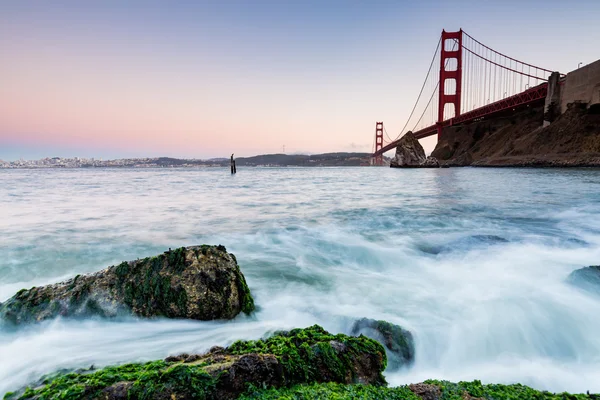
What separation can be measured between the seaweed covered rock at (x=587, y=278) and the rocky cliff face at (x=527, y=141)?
32.5 meters

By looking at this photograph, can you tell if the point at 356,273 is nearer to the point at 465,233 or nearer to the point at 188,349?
the point at 188,349

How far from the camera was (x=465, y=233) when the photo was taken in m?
5.86

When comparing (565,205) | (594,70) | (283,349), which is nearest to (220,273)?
(283,349)

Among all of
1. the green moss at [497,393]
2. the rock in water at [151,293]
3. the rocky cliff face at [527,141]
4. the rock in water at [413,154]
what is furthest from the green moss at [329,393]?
the rock in water at [413,154]

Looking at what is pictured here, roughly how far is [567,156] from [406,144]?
66.9ft

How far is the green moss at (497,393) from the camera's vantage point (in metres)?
1.41

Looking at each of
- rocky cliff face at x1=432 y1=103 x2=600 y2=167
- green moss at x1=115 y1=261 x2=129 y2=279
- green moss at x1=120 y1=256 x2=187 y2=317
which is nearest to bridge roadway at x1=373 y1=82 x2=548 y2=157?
rocky cliff face at x1=432 y1=103 x2=600 y2=167

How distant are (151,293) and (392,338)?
6.27 ft

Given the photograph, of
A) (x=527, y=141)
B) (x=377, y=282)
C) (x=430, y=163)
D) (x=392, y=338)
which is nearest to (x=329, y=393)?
(x=392, y=338)

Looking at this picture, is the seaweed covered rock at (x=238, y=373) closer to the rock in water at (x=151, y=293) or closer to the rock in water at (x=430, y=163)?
the rock in water at (x=151, y=293)

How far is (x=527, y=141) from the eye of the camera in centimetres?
3559

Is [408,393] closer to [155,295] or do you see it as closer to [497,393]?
[497,393]

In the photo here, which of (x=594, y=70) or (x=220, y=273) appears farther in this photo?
(x=594, y=70)

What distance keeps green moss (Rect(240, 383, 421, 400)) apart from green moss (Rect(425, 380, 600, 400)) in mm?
180
